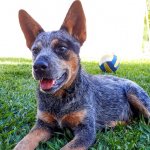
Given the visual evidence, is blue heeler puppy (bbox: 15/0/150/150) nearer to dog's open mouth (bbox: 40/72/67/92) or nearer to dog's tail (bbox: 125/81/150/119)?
dog's open mouth (bbox: 40/72/67/92)

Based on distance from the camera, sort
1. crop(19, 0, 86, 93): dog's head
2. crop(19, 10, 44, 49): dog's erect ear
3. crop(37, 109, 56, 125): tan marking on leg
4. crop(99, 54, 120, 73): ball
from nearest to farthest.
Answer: crop(19, 0, 86, 93): dog's head → crop(37, 109, 56, 125): tan marking on leg → crop(19, 10, 44, 49): dog's erect ear → crop(99, 54, 120, 73): ball

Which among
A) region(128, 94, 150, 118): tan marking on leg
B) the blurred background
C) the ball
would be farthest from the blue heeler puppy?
the blurred background

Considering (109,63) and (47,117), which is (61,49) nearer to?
(47,117)

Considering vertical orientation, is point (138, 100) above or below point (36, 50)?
below

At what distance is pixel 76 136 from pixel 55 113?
0.41m

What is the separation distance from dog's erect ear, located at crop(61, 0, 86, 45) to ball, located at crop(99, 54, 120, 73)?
4578mm

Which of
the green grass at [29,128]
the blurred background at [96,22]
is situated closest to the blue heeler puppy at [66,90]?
the green grass at [29,128]

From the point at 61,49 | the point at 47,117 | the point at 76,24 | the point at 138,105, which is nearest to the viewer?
the point at 61,49

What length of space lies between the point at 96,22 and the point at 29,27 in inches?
602

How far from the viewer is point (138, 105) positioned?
511 centimetres

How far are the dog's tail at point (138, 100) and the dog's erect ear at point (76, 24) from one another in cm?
112

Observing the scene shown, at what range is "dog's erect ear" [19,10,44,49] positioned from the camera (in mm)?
4699

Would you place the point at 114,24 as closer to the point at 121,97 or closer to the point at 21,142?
the point at 121,97

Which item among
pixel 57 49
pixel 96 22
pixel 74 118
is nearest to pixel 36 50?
pixel 57 49
